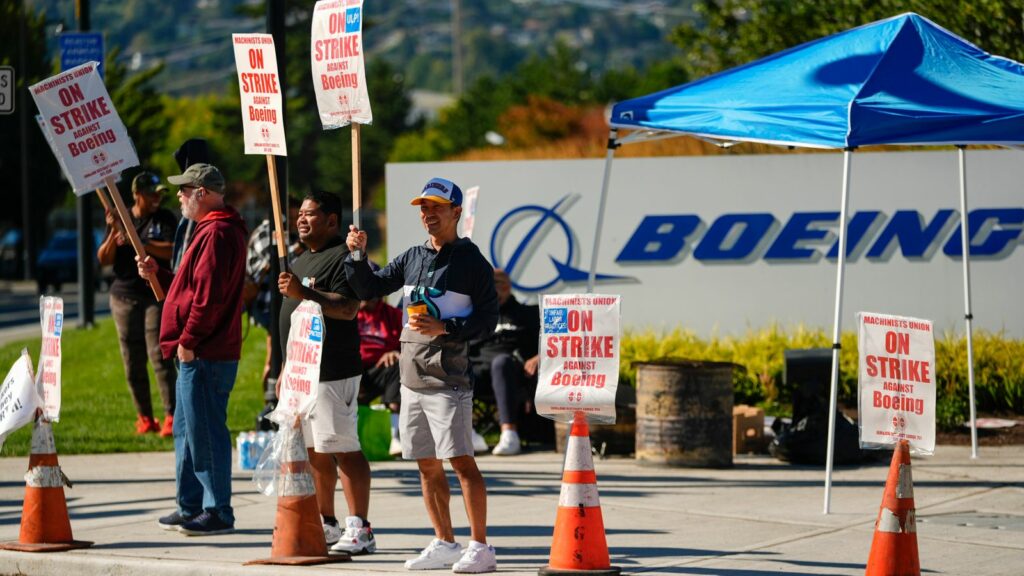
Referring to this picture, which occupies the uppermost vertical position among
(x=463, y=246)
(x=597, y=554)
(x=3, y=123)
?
(x=3, y=123)

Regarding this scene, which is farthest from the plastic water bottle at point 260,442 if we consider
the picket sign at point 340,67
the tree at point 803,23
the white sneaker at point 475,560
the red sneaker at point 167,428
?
the tree at point 803,23

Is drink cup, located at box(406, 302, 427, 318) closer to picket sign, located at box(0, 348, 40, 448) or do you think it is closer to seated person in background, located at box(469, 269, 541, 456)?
picket sign, located at box(0, 348, 40, 448)

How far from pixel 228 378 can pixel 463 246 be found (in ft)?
6.20

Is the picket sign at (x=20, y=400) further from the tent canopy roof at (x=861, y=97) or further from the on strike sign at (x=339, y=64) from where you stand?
the tent canopy roof at (x=861, y=97)

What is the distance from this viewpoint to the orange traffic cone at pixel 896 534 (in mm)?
7059

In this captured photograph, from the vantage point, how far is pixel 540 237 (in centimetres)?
1523

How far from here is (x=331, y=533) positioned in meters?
8.49

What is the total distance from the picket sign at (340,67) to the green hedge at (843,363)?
198 inches

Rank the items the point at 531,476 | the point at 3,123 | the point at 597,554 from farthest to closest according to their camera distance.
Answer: the point at 3,123 → the point at 531,476 → the point at 597,554

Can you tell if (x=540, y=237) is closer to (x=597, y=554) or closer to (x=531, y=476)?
(x=531, y=476)

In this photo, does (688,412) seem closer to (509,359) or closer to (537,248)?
(509,359)

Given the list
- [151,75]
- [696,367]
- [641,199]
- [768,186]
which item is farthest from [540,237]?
[151,75]

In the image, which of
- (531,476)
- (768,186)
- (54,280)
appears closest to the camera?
(531,476)

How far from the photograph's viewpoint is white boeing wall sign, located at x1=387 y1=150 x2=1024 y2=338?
14766 mm
